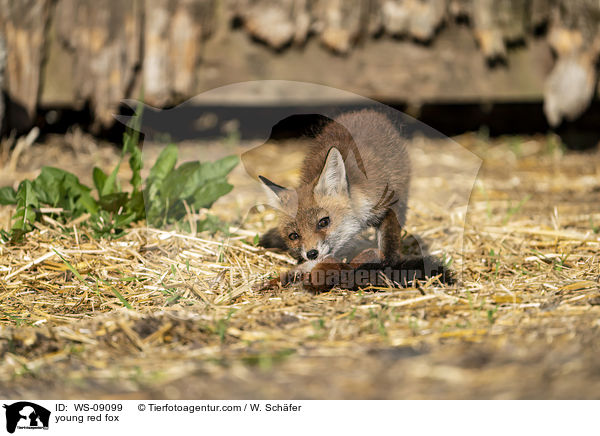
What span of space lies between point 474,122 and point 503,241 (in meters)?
4.36

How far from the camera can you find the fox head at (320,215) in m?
4.08

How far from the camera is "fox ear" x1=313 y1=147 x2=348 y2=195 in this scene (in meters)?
4.01

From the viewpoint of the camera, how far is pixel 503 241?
486 centimetres

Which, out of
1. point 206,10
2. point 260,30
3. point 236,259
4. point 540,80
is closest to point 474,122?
point 540,80

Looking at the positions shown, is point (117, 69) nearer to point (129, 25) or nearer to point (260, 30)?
point (129, 25)

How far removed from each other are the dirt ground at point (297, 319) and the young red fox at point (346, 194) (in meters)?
0.38
